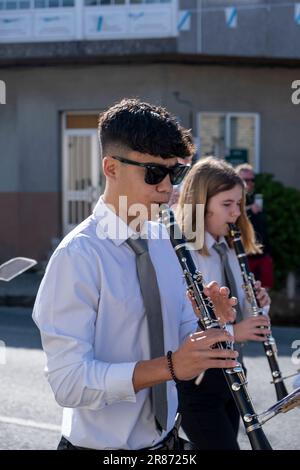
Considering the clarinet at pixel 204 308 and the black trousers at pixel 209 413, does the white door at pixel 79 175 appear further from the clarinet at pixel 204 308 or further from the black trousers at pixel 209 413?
the clarinet at pixel 204 308

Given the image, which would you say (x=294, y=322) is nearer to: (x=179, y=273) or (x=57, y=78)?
(x=57, y=78)

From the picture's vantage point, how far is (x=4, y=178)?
1558cm

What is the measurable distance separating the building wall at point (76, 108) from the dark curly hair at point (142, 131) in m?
11.8

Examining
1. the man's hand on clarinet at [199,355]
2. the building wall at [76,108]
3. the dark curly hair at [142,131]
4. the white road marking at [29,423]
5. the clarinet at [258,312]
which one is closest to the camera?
the man's hand on clarinet at [199,355]

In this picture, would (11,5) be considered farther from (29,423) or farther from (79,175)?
(29,423)

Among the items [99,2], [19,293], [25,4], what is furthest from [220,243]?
[25,4]

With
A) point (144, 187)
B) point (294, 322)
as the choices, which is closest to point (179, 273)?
point (144, 187)

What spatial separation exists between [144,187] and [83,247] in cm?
27

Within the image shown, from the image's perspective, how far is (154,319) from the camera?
272 centimetres

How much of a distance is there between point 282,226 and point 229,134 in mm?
3064

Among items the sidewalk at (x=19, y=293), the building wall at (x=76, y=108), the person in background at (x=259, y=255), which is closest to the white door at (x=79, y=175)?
the building wall at (x=76, y=108)

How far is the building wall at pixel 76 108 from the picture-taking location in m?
14.6

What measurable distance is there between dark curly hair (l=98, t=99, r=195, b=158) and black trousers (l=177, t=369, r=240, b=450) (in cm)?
149

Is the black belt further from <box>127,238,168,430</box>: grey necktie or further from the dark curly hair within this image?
the dark curly hair
